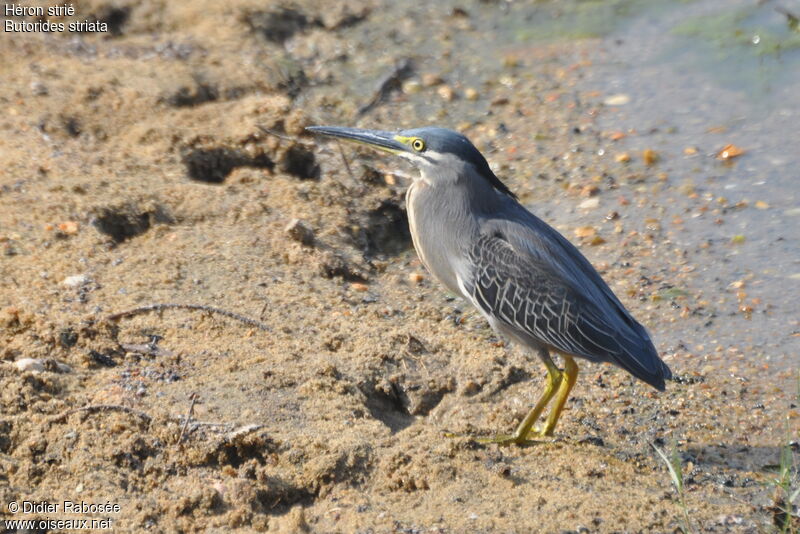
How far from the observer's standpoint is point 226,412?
173 inches

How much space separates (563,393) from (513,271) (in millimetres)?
568

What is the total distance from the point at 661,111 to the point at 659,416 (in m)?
3.10

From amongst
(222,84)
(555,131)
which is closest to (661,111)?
(555,131)

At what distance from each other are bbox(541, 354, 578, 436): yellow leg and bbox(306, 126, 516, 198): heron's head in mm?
855

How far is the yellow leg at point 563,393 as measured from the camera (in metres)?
4.67

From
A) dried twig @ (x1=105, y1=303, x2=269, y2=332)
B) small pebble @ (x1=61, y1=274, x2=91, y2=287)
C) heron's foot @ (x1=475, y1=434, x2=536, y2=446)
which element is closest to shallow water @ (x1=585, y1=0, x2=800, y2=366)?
heron's foot @ (x1=475, y1=434, x2=536, y2=446)

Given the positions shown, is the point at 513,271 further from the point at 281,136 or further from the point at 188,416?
the point at 281,136

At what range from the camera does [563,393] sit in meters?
4.69

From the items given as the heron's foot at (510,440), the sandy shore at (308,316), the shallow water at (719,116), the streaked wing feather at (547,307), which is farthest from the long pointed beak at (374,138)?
the shallow water at (719,116)

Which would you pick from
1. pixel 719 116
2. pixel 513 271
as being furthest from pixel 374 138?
pixel 719 116

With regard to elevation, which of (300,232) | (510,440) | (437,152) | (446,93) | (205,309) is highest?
(437,152)

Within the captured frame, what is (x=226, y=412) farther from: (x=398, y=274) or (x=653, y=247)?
(x=653, y=247)

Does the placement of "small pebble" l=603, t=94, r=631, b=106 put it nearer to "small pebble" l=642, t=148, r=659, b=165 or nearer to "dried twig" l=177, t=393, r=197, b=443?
"small pebble" l=642, t=148, r=659, b=165

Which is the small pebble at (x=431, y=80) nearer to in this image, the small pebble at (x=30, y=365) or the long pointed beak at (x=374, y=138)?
the long pointed beak at (x=374, y=138)
